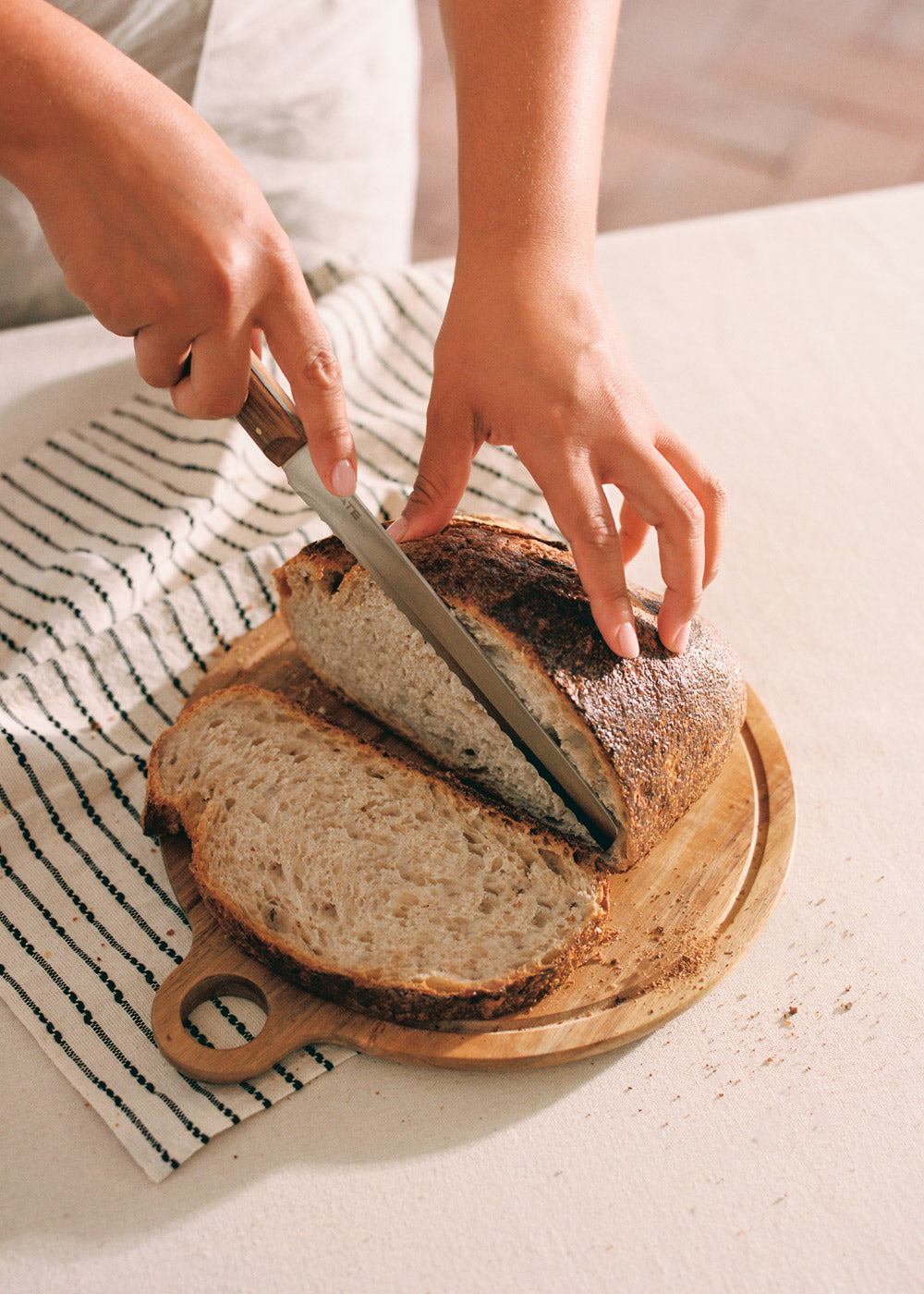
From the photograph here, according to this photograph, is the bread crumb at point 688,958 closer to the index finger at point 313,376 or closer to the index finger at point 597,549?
the index finger at point 597,549

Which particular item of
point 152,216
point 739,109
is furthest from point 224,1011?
point 739,109

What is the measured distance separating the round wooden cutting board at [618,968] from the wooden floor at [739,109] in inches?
136

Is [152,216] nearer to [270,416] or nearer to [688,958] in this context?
[270,416]

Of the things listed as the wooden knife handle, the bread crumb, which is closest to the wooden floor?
the wooden knife handle

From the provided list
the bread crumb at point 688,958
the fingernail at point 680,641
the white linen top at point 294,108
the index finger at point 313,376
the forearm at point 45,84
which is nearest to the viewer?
the forearm at point 45,84

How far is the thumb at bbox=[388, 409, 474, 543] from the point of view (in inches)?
59.8

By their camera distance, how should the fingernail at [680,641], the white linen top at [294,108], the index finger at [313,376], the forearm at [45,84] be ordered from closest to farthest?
1. the forearm at [45,84]
2. the index finger at [313,376]
3. the fingernail at [680,641]
4. the white linen top at [294,108]

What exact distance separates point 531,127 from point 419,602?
2.42ft

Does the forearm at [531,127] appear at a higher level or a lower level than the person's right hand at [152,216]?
lower

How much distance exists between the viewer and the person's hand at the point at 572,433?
55.7 inches

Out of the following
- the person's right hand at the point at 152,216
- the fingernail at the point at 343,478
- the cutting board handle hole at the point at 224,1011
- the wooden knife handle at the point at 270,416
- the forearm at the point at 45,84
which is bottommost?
the cutting board handle hole at the point at 224,1011

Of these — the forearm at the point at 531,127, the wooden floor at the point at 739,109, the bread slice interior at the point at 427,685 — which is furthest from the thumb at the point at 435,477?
the wooden floor at the point at 739,109

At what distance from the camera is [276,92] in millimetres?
2332

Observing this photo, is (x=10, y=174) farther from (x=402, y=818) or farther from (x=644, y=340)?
(x=644, y=340)
